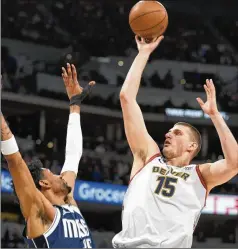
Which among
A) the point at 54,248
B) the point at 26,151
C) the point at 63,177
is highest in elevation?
the point at 26,151

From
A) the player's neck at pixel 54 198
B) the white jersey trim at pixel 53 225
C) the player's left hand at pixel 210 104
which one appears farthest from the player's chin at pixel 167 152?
the white jersey trim at pixel 53 225

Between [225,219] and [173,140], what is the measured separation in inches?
659

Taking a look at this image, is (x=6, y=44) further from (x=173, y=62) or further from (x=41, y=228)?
(x=41, y=228)

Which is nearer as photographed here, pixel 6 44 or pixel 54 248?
pixel 54 248

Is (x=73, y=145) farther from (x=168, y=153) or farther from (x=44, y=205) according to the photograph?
(x=44, y=205)

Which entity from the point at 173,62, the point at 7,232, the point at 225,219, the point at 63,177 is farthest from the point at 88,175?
the point at 63,177

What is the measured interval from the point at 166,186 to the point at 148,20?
5.00 feet

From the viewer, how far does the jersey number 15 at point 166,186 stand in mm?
4961

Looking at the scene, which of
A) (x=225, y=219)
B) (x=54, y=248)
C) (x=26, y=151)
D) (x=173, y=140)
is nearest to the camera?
(x=54, y=248)

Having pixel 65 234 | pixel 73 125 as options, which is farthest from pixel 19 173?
pixel 73 125

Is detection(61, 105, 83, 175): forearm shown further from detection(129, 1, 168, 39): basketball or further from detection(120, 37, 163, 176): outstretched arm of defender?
detection(129, 1, 168, 39): basketball

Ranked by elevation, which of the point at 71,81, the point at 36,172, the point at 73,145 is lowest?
the point at 36,172

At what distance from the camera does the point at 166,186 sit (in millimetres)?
4996

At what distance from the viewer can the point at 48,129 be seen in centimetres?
2267
